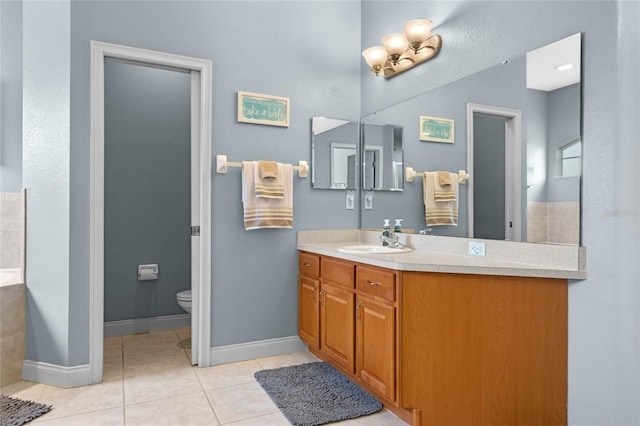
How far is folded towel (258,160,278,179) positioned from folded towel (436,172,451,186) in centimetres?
108

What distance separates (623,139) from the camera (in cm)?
167

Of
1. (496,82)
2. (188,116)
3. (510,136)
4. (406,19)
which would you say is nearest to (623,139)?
(510,136)

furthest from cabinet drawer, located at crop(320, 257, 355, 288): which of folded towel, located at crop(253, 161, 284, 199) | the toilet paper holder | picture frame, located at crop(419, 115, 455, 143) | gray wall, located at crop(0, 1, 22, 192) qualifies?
gray wall, located at crop(0, 1, 22, 192)

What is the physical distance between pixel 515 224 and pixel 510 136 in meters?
0.45

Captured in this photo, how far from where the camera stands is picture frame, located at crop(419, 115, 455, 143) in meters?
2.50

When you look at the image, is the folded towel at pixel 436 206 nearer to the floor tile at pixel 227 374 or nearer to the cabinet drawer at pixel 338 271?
the cabinet drawer at pixel 338 271

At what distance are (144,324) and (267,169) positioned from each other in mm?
1899

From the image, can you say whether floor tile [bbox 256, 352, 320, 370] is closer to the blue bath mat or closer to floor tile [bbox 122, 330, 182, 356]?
floor tile [bbox 122, 330, 182, 356]

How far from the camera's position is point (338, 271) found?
2.54 metres

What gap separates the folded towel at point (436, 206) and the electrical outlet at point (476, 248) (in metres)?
0.18

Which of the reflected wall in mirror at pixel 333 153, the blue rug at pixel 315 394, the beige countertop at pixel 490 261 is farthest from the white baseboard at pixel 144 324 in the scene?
the beige countertop at pixel 490 261

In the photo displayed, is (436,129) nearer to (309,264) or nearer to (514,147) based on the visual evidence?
(514,147)

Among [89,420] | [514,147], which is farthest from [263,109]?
[89,420]

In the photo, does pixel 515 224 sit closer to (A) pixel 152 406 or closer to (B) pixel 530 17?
(B) pixel 530 17
